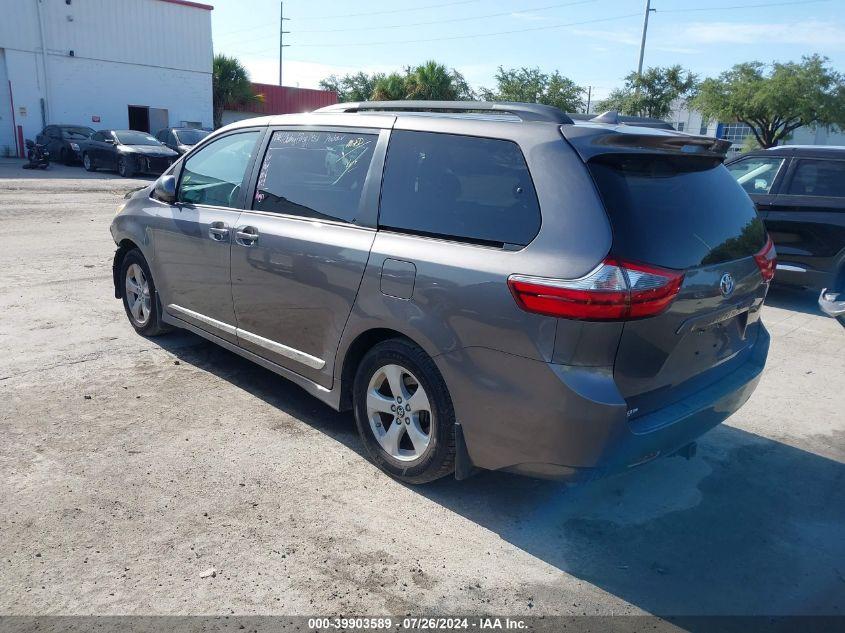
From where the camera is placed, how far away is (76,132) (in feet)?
87.2

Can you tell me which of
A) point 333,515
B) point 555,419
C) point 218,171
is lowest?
point 333,515

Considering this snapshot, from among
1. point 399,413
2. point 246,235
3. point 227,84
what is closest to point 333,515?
point 399,413

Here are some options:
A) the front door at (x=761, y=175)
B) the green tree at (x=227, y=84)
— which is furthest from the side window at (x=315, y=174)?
the green tree at (x=227, y=84)

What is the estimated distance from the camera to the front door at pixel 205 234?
4660 mm

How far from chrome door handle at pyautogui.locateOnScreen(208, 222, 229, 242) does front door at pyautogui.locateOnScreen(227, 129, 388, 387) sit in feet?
0.47

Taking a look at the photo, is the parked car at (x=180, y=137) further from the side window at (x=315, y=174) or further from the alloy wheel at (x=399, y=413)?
the alloy wheel at (x=399, y=413)

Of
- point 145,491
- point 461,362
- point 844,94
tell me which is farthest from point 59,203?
point 844,94

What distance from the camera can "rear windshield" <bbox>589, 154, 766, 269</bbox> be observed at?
115 inches

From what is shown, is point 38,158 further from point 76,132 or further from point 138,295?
point 138,295

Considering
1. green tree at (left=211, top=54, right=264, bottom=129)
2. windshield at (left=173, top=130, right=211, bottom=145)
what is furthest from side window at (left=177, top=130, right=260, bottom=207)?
green tree at (left=211, top=54, right=264, bottom=129)

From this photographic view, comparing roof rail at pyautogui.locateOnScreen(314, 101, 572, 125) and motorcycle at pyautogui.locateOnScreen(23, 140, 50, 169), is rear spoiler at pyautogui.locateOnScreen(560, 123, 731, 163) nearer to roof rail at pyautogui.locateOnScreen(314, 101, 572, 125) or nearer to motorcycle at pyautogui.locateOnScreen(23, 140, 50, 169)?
roof rail at pyautogui.locateOnScreen(314, 101, 572, 125)

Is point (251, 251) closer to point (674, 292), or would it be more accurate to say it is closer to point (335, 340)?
point (335, 340)

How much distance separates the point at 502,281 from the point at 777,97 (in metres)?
44.2

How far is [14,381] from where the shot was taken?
15.9 feet
